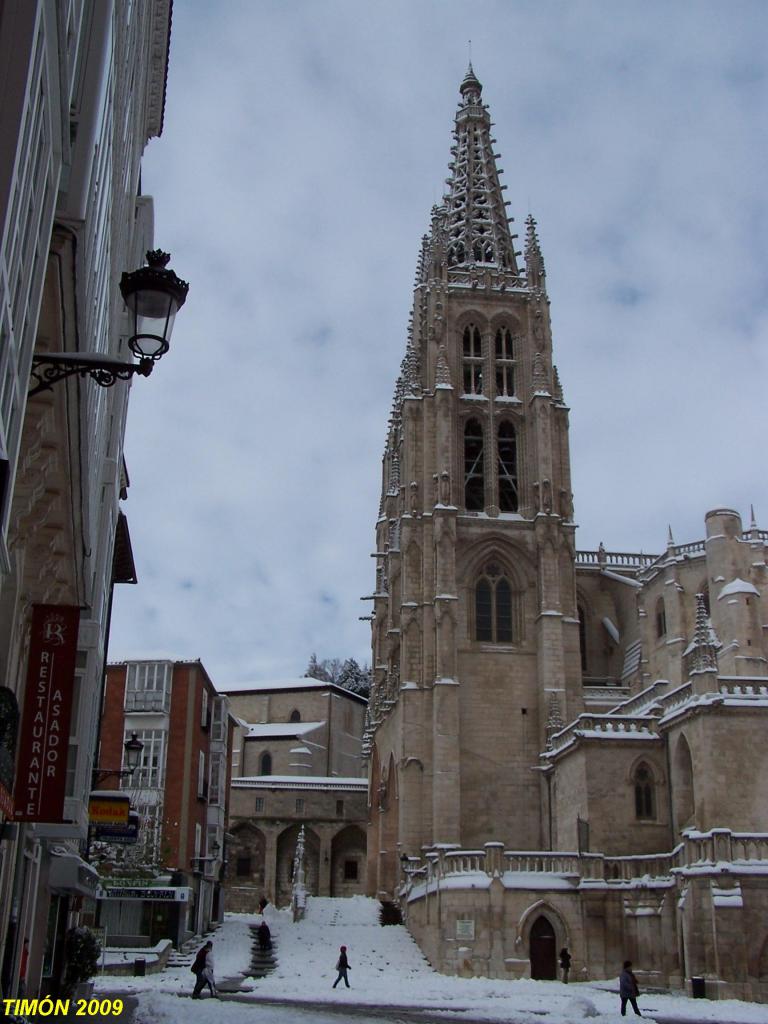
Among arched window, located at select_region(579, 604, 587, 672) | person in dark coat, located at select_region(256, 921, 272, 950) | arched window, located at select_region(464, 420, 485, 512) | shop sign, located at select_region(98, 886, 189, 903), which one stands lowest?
person in dark coat, located at select_region(256, 921, 272, 950)

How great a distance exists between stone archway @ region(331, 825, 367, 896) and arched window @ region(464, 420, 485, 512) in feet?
77.5

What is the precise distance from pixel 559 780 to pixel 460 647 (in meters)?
8.74

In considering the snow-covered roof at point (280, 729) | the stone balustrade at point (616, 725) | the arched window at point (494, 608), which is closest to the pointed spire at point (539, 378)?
the arched window at point (494, 608)

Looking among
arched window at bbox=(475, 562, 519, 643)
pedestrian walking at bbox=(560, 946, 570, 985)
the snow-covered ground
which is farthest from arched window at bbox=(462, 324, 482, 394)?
pedestrian walking at bbox=(560, 946, 570, 985)

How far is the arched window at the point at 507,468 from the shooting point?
5456 centimetres

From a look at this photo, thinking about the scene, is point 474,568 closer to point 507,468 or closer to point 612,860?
point 507,468

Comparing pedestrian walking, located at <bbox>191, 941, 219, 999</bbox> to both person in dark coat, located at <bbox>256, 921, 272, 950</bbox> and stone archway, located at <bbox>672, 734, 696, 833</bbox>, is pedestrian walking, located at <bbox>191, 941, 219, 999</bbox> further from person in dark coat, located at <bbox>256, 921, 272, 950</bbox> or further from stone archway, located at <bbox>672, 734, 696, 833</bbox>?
stone archway, located at <bbox>672, 734, 696, 833</bbox>

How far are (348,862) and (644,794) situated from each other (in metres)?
32.3

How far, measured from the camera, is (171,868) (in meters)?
40.9

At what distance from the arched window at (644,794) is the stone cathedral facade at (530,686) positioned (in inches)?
2.7

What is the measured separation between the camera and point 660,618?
5234 cm

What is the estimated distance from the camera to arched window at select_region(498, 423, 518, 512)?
54.6 m

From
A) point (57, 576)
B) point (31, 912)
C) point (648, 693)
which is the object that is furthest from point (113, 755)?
point (57, 576)

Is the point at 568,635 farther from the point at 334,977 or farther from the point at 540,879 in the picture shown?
the point at 334,977
